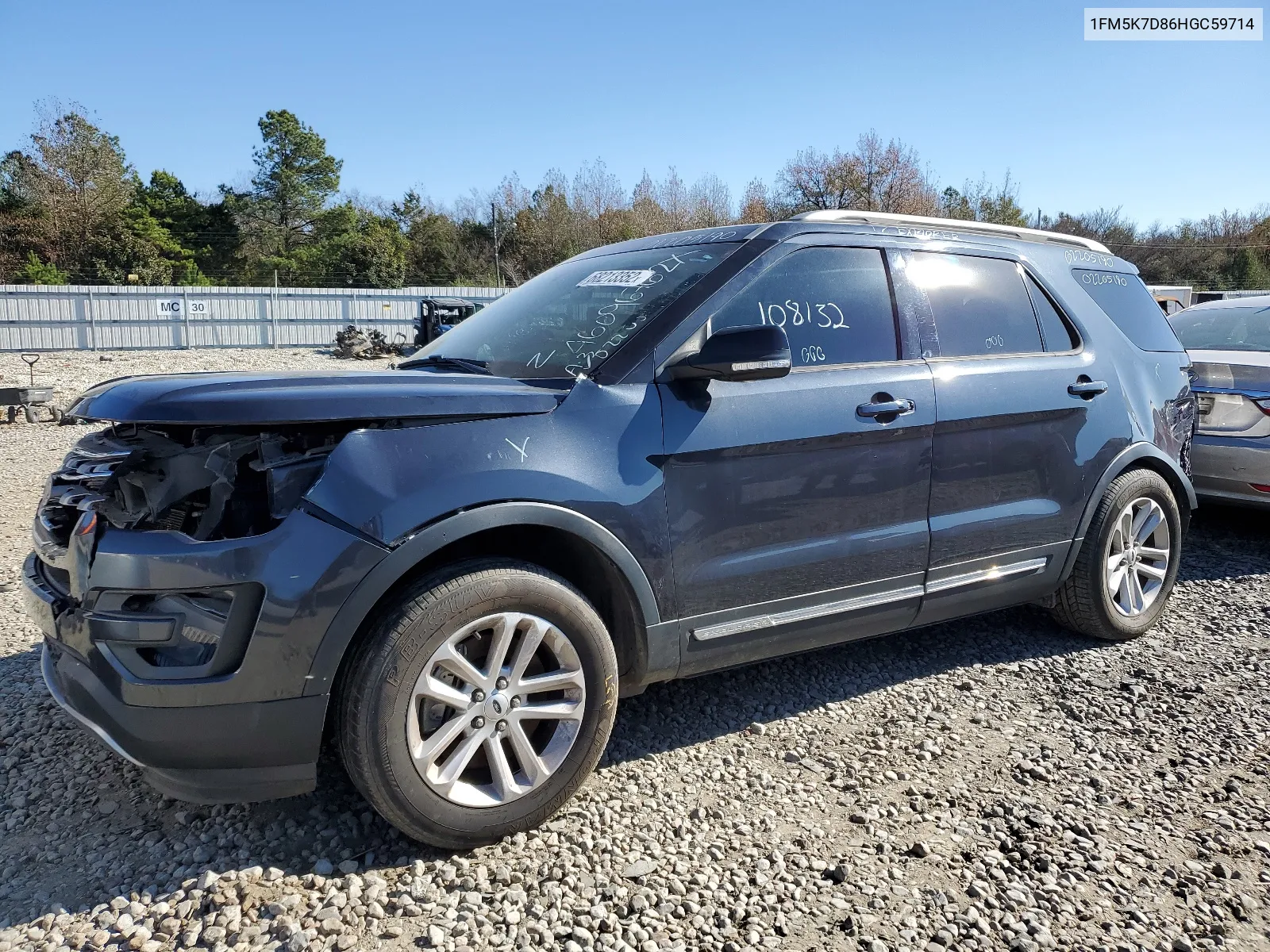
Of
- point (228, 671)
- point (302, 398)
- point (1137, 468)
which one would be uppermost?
point (302, 398)

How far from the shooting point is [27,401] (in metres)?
12.2

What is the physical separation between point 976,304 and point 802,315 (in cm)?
98

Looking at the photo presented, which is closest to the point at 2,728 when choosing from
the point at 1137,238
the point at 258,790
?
the point at 258,790

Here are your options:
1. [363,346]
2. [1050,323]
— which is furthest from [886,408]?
[363,346]

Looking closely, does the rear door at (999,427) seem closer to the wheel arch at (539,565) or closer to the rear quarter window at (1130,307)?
the rear quarter window at (1130,307)

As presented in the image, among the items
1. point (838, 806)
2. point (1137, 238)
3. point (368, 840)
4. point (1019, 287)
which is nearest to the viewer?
point (368, 840)

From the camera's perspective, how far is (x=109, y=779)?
9.75 ft

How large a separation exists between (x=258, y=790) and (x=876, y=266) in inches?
109

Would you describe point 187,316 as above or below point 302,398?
above

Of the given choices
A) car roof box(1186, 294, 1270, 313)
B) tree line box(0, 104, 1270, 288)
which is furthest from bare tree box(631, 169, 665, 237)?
car roof box(1186, 294, 1270, 313)

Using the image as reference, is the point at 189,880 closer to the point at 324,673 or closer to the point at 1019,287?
the point at 324,673

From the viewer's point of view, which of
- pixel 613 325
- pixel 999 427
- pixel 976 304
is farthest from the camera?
pixel 976 304

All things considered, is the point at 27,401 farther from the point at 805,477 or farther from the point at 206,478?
the point at 805,477

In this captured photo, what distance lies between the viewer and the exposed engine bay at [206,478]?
→ 2389 mm
